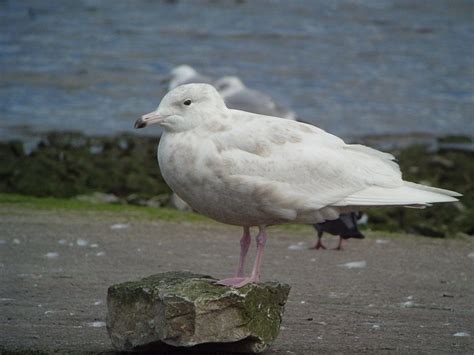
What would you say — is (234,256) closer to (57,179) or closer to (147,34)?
(57,179)

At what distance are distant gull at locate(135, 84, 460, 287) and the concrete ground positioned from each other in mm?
641

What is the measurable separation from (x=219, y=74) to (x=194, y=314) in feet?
46.3

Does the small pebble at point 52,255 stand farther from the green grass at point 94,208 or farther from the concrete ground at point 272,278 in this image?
the green grass at point 94,208

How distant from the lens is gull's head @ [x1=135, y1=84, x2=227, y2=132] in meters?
5.43

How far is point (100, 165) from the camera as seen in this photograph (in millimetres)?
12102

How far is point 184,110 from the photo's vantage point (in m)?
5.45

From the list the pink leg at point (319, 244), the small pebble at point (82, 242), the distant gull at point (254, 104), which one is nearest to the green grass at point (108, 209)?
the pink leg at point (319, 244)

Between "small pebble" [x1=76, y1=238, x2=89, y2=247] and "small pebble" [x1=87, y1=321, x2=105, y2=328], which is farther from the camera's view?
"small pebble" [x1=76, y1=238, x2=89, y2=247]

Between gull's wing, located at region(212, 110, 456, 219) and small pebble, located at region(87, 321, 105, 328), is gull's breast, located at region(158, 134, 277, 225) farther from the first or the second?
small pebble, located at region(87, 321, 105, 328)

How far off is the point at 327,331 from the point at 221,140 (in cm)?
110

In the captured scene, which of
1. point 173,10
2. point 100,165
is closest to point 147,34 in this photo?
point 173,10


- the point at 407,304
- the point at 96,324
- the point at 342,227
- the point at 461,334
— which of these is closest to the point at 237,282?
the point at 96,324

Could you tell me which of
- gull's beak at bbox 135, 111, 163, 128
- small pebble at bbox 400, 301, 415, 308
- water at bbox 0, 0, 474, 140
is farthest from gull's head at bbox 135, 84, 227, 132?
water at bbox 0, 0, 474, 140

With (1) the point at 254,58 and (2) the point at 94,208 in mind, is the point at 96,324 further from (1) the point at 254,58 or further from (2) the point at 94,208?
(1) the point at 254,58
